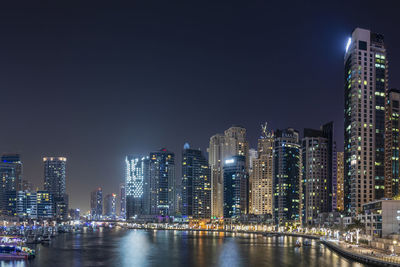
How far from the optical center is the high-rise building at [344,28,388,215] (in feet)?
502

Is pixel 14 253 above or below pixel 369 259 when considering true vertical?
below

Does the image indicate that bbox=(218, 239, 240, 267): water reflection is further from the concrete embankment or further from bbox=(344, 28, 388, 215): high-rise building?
bbox=(344, 28, 388, 215): high-rise building

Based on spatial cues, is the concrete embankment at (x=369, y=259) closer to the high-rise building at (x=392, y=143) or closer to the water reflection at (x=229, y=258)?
the water reflection at (x=229, y=258)

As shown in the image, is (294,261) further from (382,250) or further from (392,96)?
(392,96)

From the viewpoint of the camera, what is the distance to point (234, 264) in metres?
99.5

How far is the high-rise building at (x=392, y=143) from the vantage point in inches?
6388

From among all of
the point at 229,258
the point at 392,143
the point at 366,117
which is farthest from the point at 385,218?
the point at 392,143

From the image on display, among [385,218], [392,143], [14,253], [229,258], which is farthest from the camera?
[392,143]

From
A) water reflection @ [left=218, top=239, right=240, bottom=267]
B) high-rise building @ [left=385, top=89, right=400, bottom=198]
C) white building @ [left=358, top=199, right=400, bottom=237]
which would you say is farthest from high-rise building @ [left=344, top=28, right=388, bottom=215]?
water reflection @ [left=218, top=239, right=240, bottom=267]

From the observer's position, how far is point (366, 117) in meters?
154

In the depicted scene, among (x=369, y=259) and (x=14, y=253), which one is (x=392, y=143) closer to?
(x=369, y=259)

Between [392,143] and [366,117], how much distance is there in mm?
22093

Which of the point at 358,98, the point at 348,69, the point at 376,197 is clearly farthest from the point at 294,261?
the point at 348,69

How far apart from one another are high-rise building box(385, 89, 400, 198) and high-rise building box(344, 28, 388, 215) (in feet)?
28.9
